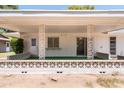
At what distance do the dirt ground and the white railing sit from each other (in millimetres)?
276

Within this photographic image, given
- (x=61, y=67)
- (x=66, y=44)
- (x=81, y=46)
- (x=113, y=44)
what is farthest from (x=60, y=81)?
(x=113, y=44)

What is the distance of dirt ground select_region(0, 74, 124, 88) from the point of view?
31.7 feet

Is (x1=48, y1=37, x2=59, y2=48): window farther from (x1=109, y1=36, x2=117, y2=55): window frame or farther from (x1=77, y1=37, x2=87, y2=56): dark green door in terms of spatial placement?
(x1=109, y1=36, x2=117, y2=55): window frame

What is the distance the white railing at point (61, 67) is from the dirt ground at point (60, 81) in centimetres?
28

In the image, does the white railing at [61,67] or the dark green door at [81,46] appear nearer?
the white railing at [61,67]

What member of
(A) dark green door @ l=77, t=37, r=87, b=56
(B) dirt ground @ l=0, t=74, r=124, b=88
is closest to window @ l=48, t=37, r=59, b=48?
(A) dark green door @ l=77, t=37, r=87, b=56

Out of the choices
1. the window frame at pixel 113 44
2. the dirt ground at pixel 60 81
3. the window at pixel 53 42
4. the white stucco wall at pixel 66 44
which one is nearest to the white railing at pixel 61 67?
the dirt ground at pixel 60 81


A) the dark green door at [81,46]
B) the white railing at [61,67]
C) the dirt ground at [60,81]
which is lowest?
the dirt ground at [60,81]

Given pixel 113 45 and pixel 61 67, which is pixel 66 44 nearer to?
pixel 113 45

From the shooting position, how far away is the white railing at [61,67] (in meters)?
11.2

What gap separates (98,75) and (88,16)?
3079 mm

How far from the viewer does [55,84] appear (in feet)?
32.5

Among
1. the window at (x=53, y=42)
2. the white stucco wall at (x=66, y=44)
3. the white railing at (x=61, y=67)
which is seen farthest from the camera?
the window at (x=53, y=42)

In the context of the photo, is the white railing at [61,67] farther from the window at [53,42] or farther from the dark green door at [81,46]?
the dark green door at [81,46]
